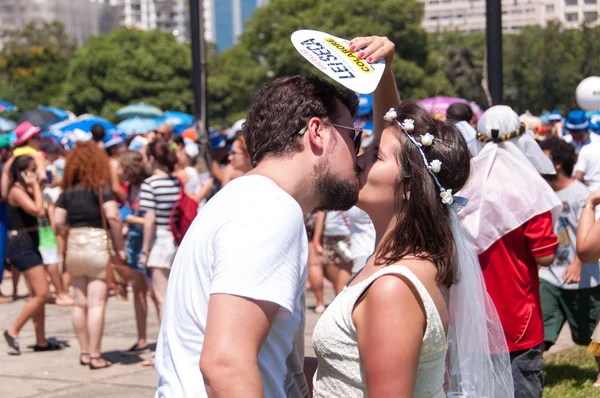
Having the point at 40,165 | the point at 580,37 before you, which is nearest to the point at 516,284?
the point at 40,165

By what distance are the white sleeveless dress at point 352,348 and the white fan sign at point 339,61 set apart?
498 mm

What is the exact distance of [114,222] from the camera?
7262 mm

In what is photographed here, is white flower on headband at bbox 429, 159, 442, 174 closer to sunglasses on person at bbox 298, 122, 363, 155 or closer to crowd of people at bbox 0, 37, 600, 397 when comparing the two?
crowd of people at bbox 0, 37, 600, 397

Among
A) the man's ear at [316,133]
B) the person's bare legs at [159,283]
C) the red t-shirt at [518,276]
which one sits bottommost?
the person's bare legs at [159,283]

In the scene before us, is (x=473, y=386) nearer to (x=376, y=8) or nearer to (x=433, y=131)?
(x=433, y=131)

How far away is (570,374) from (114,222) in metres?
3.76

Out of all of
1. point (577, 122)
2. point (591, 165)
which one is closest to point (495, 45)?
point (591, 165)

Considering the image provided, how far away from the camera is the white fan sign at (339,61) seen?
224 centimetres

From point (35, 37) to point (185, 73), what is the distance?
14.2 meters

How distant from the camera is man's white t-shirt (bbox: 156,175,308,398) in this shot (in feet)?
6.53

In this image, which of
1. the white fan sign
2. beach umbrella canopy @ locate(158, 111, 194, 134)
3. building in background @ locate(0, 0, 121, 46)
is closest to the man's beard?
the white fan sign

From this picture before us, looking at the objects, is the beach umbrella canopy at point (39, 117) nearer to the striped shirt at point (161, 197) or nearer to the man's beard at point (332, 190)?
the striped shirt at point (161, 197)

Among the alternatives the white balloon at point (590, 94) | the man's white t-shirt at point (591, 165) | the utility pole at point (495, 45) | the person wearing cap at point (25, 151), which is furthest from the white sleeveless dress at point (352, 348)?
the person wearing cap at point (25, 151)

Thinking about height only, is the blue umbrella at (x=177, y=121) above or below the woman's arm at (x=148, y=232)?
below
